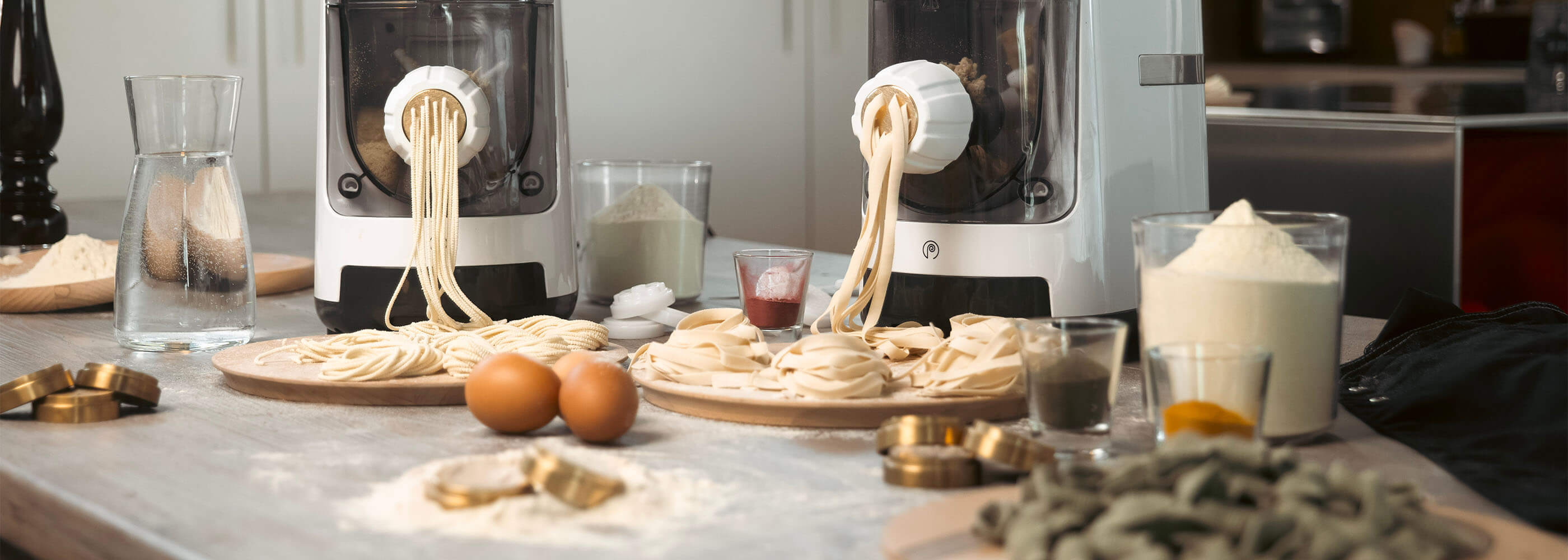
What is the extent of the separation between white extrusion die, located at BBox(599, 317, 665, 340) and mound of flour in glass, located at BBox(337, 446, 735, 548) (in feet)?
1.50

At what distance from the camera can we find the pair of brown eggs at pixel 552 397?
734 millimetres

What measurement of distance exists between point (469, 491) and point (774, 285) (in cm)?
43

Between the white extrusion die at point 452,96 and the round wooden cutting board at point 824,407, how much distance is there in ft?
1.01

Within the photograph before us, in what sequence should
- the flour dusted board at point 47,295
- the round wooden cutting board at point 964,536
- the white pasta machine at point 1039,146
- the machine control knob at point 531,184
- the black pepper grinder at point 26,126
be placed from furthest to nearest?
the black pepper grinder at point 26,126
the flour dusted board at point 47,295
the machine control knob at point 531,184
the white pasta machine at point 1039,146
the round wooden cutting board at point 964,536

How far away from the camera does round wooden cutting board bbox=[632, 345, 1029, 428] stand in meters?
0.79

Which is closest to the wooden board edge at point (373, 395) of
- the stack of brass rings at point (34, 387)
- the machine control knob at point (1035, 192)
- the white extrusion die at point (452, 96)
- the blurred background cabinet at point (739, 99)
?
the stack of brass rings at point (34, 387)

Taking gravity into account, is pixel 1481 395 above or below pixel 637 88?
below

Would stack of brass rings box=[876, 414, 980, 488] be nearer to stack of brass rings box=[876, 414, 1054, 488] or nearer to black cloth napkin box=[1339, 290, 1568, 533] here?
stack of brass rings box=[876, 414, 1054, 488]

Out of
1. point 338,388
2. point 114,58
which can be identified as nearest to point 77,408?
point 338,388

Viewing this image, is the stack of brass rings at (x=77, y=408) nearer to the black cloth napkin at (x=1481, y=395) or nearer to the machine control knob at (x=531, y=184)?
the machine control knob at (x=531, y=184)

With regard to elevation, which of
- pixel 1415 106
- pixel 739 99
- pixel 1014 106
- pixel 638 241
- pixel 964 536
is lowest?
pixel 964 536

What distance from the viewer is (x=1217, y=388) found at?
0.65m

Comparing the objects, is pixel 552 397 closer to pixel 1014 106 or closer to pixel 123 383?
pixel 123 383

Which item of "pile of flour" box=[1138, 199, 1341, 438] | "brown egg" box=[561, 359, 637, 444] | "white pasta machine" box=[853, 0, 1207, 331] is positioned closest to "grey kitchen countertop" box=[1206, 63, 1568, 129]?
"white pasta machine" box=[853, 0, 1207, 331]
